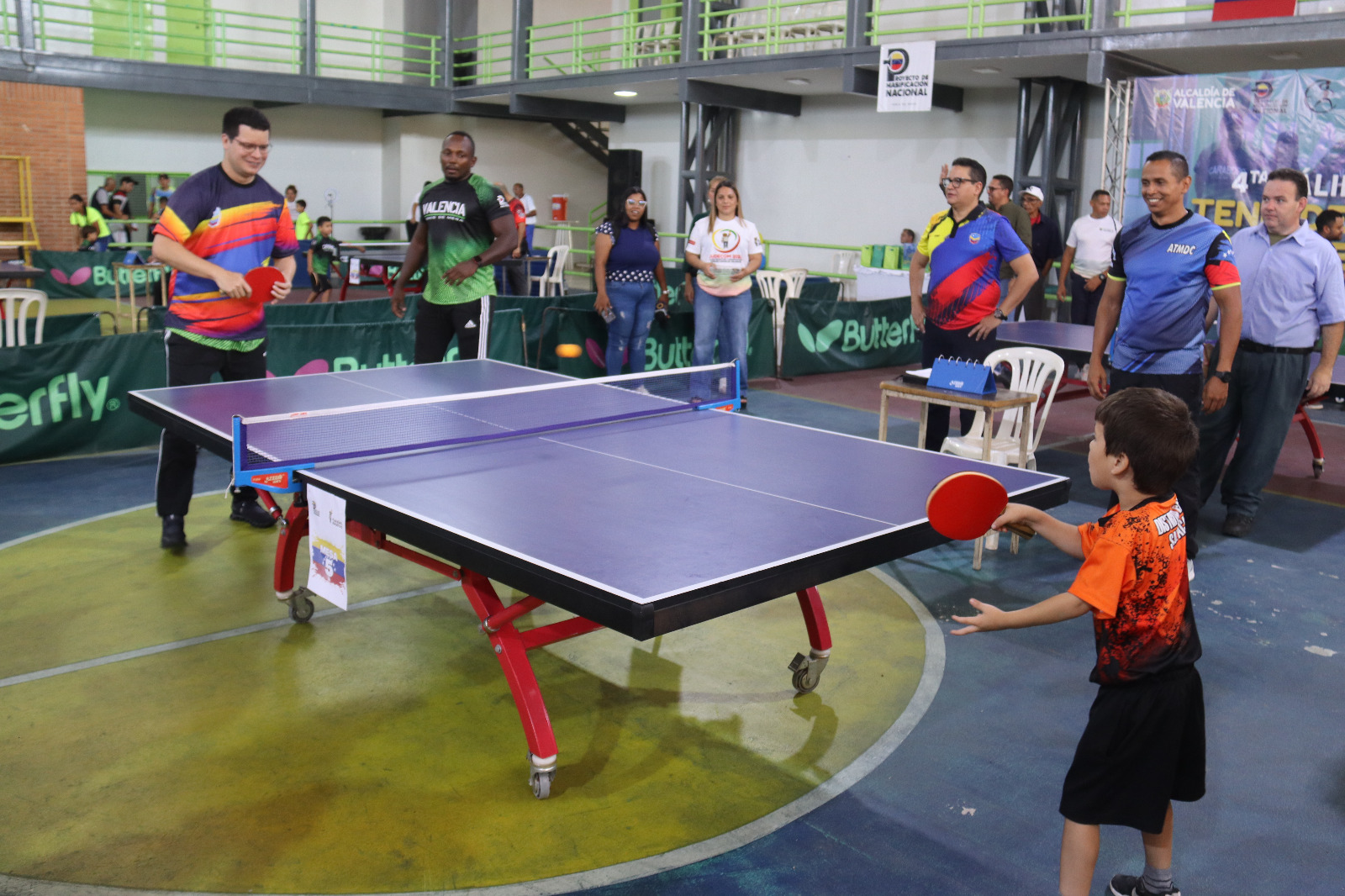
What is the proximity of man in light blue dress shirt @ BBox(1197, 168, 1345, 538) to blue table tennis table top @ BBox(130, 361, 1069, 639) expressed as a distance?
9.74ft

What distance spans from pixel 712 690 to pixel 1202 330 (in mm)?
2633

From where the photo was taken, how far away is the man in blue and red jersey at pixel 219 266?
450cm

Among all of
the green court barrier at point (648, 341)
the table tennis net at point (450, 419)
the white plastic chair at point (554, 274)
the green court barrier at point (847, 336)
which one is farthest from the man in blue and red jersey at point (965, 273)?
the white plastic chair at point (554, 274)

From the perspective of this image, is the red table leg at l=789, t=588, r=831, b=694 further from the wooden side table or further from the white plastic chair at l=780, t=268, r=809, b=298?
the wooden side table

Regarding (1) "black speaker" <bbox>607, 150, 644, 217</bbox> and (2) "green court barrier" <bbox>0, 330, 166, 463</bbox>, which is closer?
(2) "green court barrier" <bbox>0, 330, 166, 463</bbox>

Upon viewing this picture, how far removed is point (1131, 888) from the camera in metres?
2.59

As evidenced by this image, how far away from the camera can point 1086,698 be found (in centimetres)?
374

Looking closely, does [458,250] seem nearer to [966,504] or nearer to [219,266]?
[219,266]

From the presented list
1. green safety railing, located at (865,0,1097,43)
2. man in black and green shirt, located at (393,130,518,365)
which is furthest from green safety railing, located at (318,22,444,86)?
man in black and green shirt, located at (393,130,518,365)

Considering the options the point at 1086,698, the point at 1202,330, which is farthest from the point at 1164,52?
the point at 1086,698

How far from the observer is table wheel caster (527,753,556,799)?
295 centimetres

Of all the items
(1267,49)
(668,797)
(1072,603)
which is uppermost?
(1267,49)

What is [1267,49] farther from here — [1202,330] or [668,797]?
[668,797]

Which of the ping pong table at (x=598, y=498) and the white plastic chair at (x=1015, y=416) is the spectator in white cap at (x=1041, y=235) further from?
the ping pong table at (x=598, y=498)
